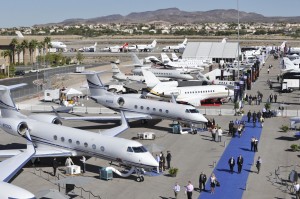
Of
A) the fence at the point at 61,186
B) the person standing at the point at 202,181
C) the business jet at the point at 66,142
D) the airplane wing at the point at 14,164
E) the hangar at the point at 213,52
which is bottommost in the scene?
the fence at the point at 61,186

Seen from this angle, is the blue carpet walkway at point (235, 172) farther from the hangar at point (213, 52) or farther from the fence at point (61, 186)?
the hangar at point (213, 52)

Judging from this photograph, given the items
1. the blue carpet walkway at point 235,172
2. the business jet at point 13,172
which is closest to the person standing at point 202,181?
the blue carpet walkway at point 235,172

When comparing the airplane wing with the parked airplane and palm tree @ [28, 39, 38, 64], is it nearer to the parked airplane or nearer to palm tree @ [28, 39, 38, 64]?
the parked airplane

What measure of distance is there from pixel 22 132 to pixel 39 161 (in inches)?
96.2

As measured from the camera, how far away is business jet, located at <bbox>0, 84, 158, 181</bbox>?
1169 inches

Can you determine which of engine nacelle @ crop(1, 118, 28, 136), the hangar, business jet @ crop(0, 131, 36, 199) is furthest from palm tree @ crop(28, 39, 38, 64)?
business jet @ crop(0, 131, 36, 199)

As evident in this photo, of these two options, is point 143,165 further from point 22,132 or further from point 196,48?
point 196,48

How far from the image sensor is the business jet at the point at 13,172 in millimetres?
21859

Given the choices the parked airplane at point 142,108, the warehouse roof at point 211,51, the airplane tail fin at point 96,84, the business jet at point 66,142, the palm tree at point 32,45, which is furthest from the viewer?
the warehouse roof at point 211,51

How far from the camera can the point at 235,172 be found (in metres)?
32.4

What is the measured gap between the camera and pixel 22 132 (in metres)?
33.8

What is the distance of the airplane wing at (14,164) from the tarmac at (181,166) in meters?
1.44

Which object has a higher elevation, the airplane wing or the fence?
the airplane wing

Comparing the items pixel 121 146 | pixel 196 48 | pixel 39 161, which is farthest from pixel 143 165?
pixel 196 48
